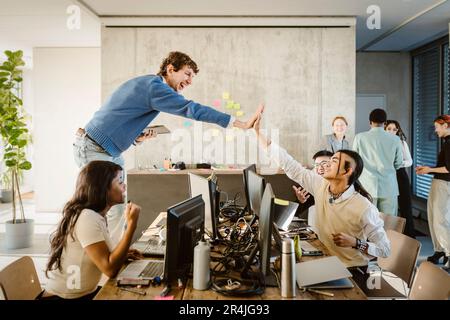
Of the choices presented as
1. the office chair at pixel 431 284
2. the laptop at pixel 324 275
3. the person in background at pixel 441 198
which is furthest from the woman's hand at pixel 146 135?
the person in background at pixel 441 198

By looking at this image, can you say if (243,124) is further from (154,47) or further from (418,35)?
(418,35)

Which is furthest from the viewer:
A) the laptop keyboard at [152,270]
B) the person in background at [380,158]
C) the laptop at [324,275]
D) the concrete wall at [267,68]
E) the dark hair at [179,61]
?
the concrete wall at [267,68]

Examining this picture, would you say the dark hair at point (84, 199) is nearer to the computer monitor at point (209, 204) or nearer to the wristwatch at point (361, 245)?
the computer monitor at point (209, 204)

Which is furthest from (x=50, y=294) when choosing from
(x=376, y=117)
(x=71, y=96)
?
(x=71, y=96)

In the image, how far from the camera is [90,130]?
2.94 metres

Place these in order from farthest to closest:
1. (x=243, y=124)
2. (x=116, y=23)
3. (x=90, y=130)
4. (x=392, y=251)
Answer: (x=116, y=23) < (x=90, y=130) < (x=243, y=124) < (x=392, y=251)

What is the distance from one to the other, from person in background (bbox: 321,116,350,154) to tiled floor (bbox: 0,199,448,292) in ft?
5.26

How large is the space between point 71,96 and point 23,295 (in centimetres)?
622

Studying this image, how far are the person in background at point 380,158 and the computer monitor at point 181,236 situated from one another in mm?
3171

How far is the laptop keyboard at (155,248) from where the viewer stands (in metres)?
2.24

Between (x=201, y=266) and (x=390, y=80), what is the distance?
7265mm

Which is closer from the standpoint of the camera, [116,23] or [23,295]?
[23,295]

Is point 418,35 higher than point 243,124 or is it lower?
higher

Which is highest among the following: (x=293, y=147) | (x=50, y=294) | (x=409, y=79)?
(x=409, y=79)
